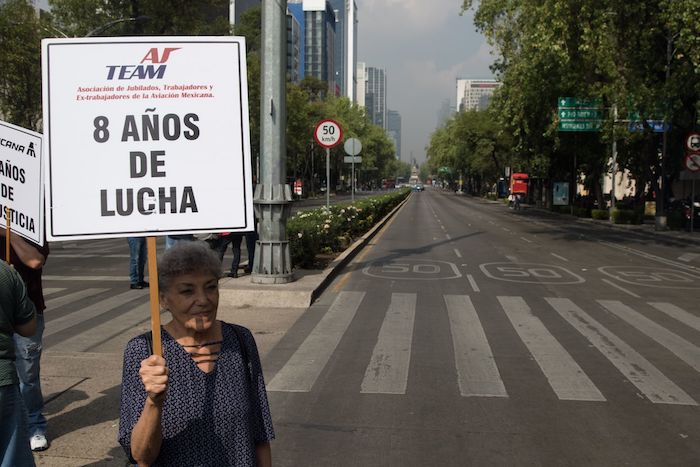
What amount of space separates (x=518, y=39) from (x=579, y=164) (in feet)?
62.7

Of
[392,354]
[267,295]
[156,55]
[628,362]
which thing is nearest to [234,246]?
[267,295]

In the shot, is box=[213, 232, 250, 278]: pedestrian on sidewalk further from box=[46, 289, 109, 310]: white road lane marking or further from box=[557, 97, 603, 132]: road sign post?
box=[557, 97, 603, 132]: road sign post

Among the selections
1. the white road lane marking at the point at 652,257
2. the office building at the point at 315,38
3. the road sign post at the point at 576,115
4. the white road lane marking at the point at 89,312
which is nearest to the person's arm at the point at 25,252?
the white road lane marking at the point at 89,312

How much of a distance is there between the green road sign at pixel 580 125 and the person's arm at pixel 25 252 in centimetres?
2734

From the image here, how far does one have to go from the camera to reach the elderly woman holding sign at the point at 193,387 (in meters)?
2.12

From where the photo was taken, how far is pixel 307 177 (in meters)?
98.6

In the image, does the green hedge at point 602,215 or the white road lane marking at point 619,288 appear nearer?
the white road lane marking at point 619,288

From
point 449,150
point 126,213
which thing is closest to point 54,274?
point 126,213

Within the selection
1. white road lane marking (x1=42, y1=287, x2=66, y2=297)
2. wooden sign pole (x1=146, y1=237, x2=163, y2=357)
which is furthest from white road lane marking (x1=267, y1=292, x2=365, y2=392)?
white road lane marking (x1=42, y1=287, x2=66, y2=297)

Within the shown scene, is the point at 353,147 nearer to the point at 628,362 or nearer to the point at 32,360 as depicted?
the point at 628,362

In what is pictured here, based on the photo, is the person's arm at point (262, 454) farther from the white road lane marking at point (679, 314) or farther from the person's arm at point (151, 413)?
the white road lane marking at point (679, 314)

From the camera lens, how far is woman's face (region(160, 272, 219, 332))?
2.31m

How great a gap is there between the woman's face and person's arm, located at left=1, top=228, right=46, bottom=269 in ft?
7.20

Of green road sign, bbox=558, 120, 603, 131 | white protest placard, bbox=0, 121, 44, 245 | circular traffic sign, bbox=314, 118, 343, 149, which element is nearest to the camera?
white protest placard, bbox=0, 121, 44, 245
